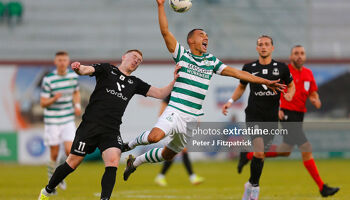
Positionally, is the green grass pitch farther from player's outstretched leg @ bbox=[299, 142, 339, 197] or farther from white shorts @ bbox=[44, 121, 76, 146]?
white shorts @ bbox=[44, 121, 76, 146]

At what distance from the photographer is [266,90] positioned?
1048 cm

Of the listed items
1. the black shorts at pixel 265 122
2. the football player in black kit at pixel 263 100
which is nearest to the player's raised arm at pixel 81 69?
the football player in black kit at pixel 263 100

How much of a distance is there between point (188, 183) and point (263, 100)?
5413 mm

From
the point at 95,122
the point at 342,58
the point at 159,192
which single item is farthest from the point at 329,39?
the point at 95,122

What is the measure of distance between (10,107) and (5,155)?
1.78 metres

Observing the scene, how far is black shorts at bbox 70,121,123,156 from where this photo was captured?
8.87 m

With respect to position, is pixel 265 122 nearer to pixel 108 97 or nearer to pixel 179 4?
pixel 179 4

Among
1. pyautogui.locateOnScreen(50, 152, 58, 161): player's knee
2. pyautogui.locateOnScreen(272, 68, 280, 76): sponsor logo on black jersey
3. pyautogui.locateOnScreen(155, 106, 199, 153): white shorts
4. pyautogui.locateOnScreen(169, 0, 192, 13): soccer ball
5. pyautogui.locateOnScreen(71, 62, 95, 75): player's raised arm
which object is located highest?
pyautogui.locateOnScreen(169, 0, 192, 13): soccer ball

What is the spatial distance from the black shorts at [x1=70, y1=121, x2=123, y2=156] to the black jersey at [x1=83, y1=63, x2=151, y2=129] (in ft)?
0.27

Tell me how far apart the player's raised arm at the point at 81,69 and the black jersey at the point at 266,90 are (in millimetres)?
2874

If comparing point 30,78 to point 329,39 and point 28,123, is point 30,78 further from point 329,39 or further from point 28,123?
point 329,39

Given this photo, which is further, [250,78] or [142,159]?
[142,159]

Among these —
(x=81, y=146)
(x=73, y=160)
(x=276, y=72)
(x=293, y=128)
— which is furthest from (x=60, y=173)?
(x=293, y=128)

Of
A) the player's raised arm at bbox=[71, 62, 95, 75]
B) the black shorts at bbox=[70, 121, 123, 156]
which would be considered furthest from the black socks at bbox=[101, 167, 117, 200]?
the player's raised arm at bbox=[71, 62, 95, 75]
